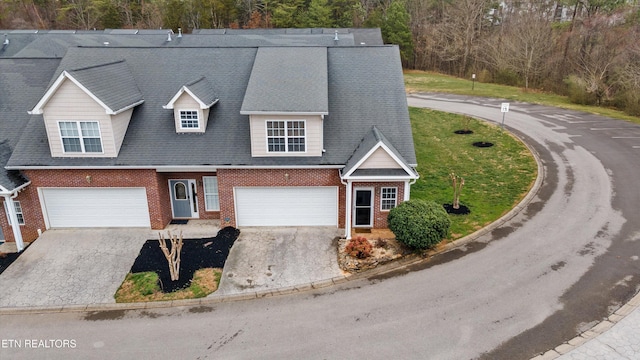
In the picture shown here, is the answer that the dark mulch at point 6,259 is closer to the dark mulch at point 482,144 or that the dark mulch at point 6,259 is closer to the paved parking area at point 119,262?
the paved parking area at point 119,262

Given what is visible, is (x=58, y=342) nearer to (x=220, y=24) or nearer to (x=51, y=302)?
(x=51, y=302)

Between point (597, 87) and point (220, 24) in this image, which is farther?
point (220, 24)

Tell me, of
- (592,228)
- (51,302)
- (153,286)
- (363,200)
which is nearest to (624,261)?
(592,228)

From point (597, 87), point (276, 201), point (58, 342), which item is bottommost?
point (58, 342)

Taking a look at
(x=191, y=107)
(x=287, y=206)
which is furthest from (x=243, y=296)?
(x=191, y=107)

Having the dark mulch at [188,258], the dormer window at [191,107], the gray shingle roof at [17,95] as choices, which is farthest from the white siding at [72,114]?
the dark mulch at [188,258]

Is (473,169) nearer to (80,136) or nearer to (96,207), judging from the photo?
(96,207)
